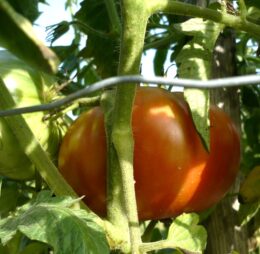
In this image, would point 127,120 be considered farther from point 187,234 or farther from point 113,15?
point 113,15

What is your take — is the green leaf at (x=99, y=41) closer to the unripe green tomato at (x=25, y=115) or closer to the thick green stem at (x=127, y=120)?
the unripe green tomato at (x=25, y=115)

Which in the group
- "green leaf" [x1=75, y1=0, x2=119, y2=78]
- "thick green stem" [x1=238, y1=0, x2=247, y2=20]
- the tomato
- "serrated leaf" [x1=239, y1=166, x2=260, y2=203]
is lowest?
"serrated leaf" [x1=239, y1=166, x2=260, y2=203]

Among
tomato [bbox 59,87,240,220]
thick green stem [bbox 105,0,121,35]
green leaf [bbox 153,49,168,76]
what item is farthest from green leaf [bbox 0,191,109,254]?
green leaf [bbox 153,49,168,76]

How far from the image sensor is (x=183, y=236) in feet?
2.25

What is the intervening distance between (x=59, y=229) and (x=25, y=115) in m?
0.30

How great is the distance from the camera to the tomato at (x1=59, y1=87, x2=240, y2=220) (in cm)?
74

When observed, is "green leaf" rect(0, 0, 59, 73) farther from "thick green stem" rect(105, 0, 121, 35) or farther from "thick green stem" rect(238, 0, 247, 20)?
"thick green stem" rect(105, 0, 121, 35)

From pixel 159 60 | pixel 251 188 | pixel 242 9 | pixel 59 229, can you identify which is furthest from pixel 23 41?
pixel 159 60

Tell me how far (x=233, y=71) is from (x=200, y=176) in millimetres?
299

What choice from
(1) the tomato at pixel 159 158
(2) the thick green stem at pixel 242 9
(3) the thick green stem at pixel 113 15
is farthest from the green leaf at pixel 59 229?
(3) the thick green stem at pixel 113 15

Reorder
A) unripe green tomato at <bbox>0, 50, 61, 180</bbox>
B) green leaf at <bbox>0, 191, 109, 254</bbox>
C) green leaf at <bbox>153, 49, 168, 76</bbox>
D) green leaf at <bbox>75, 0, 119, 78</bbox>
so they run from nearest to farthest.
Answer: green leaf at <bbox>0, 191, 109, 254</bbox> < unripe green tomato at <bbox>0, 50, 61, 180</bbox> < green leaf at <bbox>75, 0, 119, 78</bbox> < green leaf at <bbox>153, 49, 168, 76</bbox>

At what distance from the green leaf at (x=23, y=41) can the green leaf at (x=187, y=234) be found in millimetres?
412

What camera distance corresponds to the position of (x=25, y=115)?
804 millimetres

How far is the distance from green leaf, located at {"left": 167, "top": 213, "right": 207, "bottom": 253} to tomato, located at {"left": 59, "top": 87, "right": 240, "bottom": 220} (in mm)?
58
